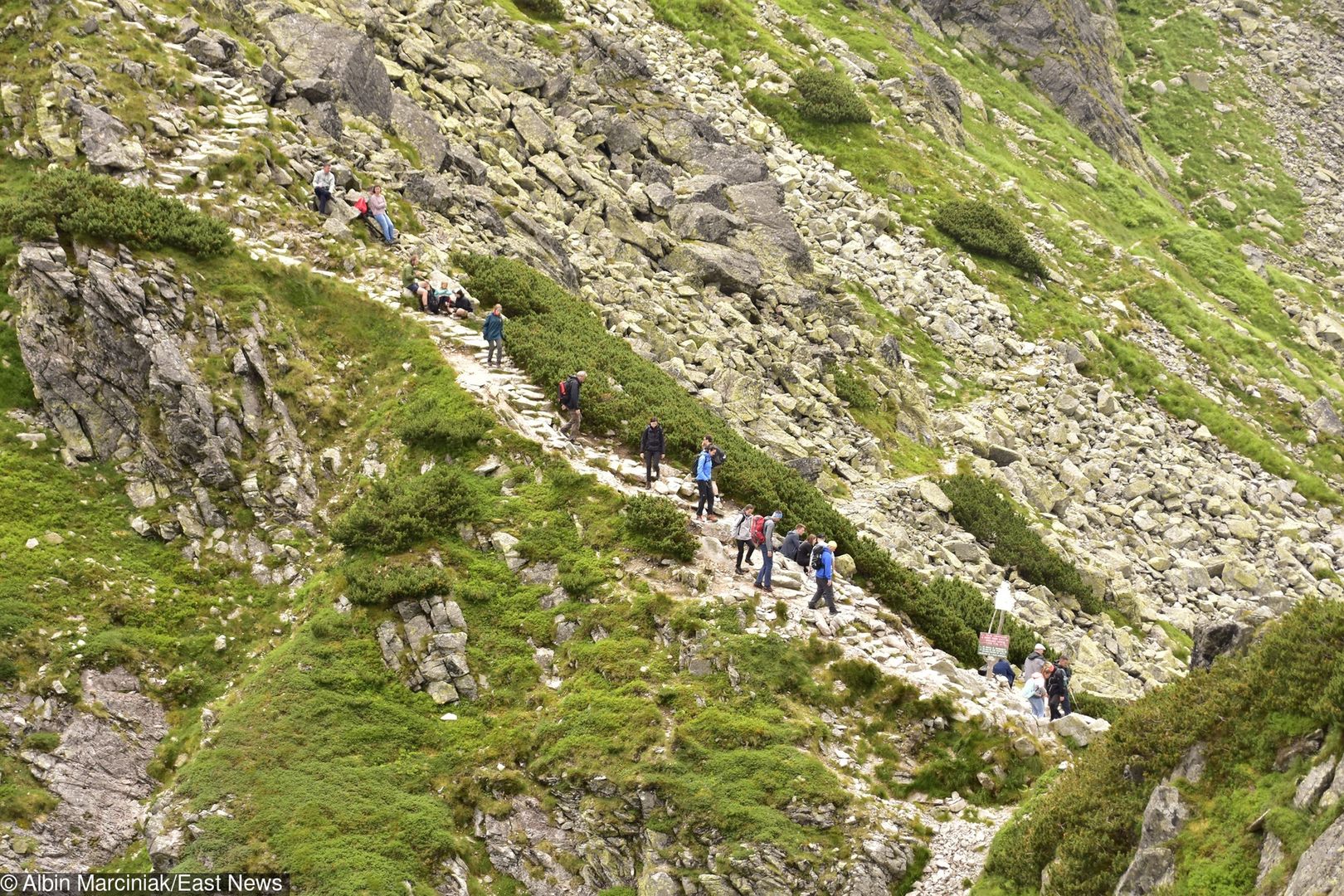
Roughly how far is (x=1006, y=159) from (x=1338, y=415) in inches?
1003

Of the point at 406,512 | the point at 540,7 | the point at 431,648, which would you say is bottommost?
the point at 431,648

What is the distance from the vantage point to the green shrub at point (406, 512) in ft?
82.0

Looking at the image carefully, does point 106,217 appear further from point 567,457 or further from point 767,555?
point 767,555

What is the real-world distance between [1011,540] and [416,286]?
71.2 feet

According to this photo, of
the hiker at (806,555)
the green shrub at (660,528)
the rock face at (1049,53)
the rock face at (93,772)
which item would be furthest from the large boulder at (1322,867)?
the rock face at (1049,53)

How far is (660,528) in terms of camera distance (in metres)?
25.6

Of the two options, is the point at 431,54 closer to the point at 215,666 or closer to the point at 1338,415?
the point at 215,666

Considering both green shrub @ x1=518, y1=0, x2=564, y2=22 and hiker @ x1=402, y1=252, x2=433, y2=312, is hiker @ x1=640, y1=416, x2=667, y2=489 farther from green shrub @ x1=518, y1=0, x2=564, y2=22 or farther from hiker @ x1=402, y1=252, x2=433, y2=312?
green shrub @ x1=518, y1=0, x2=564, y2=22

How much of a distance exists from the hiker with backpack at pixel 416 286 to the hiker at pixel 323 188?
133 inches

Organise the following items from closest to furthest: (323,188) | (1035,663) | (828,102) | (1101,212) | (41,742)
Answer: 1. (41,742)
2. (1035,663)
3. (323,188)
4. (828,102)
5. (1101,212)

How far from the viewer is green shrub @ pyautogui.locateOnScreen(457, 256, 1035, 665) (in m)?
27.8

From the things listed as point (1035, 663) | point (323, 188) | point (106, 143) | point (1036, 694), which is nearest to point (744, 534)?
point (1035, 663)

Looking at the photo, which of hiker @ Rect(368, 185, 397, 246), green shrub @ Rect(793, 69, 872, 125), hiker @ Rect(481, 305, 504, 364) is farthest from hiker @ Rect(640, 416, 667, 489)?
green shrub @ Rect(793, 69, 872, 125)

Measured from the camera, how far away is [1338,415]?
55594 mm
